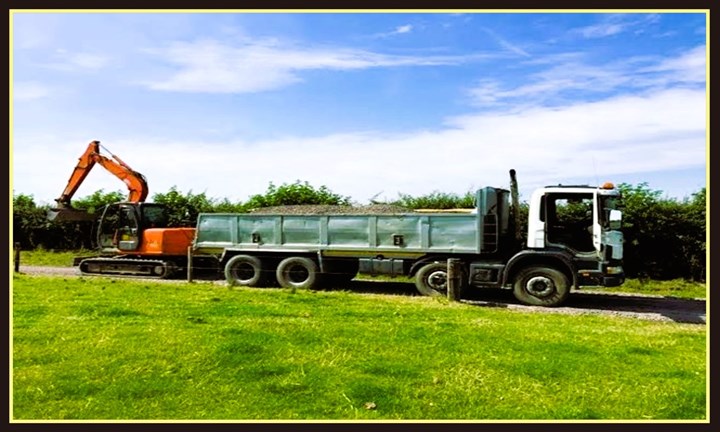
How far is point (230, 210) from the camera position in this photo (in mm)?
→ 23312

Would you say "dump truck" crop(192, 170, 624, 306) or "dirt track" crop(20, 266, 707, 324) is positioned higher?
"dump truck" crop(192, 170, 624, 306)

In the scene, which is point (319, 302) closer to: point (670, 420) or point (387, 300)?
point (387, 300)

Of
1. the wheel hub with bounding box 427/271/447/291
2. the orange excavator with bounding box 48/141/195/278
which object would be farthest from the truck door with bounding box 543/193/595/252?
the orange excavator with bounding box 48/141/195/278

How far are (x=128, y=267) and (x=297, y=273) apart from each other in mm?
5786

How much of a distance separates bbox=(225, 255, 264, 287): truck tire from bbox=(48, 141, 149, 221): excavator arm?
15.7 feet

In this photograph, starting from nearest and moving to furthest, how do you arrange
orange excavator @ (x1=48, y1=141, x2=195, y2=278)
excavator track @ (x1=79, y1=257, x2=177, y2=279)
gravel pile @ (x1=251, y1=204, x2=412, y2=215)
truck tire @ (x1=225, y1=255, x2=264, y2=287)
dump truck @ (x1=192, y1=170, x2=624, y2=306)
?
1. dump truck @ (x1=192, y1=170, x2=624, y2=306)
2. gravel pile @ (x1=251, y1=204, x2=412, y2=215)
3. truck tire @ (x1=225, y1=255, x2=264, y2=287)
4. excavator track @ (x1=79, y1=257, x2=177, y2=279)
5. orange excavator @ (x1=48, y1=141, x2=195, y2=278)

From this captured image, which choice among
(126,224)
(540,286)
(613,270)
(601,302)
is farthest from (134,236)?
(613,270)

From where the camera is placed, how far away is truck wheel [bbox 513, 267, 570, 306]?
13227 mm

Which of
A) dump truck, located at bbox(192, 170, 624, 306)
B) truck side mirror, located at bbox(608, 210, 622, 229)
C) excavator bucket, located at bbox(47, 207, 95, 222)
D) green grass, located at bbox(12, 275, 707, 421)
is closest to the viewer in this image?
green grass, located at bbox(12, 275, 707, 421)

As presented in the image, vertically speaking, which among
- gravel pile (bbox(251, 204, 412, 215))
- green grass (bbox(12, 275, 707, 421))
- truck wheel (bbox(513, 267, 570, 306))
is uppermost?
gravel pile (bbox(251, 204, 412, 215))

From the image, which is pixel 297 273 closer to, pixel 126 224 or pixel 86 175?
pixel 126 224

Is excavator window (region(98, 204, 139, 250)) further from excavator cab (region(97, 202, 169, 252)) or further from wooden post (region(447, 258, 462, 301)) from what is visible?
wooden post (region(447, 258, 462, 301))

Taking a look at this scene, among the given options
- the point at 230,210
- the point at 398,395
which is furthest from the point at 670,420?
the point at 230,210

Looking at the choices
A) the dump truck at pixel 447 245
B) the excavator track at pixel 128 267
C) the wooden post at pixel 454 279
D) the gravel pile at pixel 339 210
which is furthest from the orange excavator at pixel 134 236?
the wooden post at pixel 454 279
